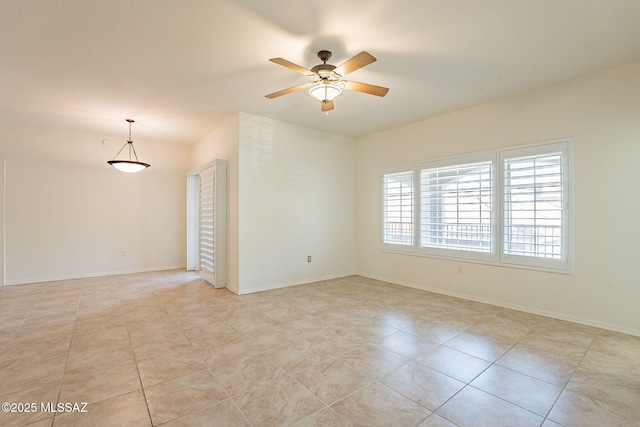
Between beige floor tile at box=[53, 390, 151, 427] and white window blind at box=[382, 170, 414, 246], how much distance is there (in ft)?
13.8

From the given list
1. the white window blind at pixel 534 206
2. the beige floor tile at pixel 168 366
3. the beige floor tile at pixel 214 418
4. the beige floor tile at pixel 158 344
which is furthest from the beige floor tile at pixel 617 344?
the beige floor tile at pixel 158 344

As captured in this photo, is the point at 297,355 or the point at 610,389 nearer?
the point at 610,389

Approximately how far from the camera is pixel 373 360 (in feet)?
8.09

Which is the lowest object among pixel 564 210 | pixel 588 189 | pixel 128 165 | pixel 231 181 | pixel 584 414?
pixel 584 414

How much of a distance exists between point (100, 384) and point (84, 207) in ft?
15.5

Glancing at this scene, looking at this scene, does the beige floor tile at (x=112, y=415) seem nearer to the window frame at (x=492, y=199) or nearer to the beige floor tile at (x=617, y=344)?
the beige floor tile at (x=617, y=344)

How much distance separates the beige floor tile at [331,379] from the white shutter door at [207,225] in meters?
3.06

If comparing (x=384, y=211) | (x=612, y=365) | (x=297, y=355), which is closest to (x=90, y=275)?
(x=297, y=355)

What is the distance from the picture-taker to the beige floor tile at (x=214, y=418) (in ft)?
5.63

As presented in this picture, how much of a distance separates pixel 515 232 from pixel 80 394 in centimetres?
467

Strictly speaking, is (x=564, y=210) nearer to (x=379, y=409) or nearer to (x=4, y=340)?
(x=379, y=409)

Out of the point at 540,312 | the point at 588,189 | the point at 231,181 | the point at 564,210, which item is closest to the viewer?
the point at 588,189

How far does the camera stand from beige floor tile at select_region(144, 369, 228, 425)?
1.82 meters

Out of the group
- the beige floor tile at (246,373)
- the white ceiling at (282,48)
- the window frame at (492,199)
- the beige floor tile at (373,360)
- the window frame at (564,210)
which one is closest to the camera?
the beige floor tile at (246,373)
